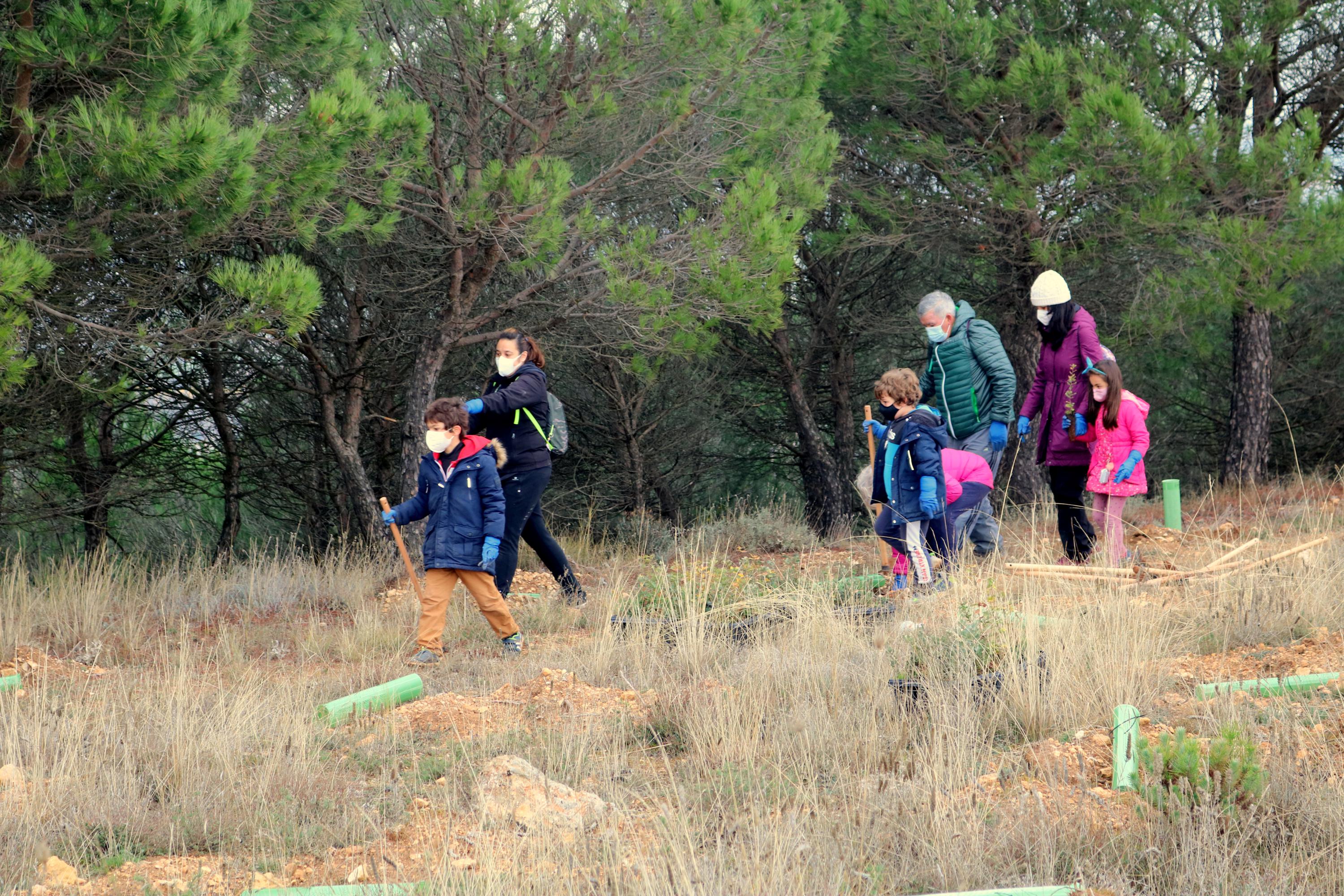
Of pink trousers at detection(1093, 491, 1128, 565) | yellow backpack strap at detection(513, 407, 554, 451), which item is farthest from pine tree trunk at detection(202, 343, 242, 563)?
pink trousers at detection(1093, 491, 1128, 565)

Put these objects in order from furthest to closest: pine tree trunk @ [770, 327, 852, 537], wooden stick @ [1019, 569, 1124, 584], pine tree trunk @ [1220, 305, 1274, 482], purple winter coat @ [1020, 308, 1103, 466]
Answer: pine tree trunk @ [770, 327, 852, 537]
pine tree trunk @ [1220, 305, 1274, 482]
purple winter coat @ [1020, 308, 1103, 466]
wooden stick @ [1019, 569, 1124, 584]

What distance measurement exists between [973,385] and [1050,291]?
0.69 m

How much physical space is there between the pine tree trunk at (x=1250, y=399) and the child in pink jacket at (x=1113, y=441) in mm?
6263

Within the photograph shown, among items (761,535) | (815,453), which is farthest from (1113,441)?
(815,453)

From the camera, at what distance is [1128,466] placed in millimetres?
6461

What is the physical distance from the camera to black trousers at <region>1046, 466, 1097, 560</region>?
6863mm

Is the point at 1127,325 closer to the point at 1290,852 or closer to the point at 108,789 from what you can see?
the point at 1290,852

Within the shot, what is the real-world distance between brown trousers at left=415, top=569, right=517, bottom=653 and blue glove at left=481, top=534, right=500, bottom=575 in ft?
0.30

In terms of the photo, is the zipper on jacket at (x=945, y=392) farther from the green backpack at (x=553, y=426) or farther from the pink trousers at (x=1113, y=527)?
the green backpack at (x=553, y=426)

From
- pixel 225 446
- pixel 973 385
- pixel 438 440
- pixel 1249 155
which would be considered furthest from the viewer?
pixel 225 446

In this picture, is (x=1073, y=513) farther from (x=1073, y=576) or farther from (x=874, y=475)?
(x=874, y=475)

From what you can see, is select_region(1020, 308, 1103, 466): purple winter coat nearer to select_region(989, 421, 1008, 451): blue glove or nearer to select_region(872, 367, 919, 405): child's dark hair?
select_region(989, 421, 1008, 451): blue glove

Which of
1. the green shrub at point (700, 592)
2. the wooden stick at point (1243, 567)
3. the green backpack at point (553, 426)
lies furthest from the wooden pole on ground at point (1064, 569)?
the green backpack at point (553, 426)

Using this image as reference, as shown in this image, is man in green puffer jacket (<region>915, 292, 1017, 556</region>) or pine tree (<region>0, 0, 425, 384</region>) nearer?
pine tree (<region>0, 0, 425, 384</region>)
